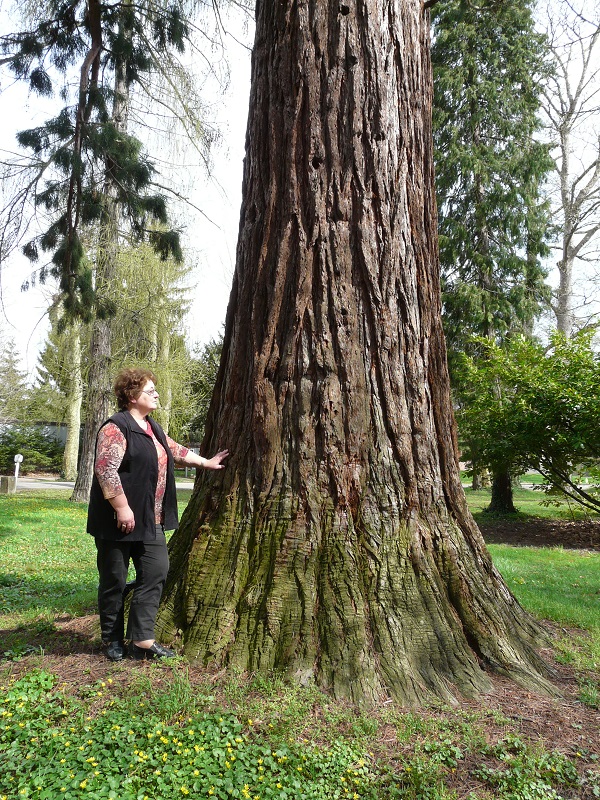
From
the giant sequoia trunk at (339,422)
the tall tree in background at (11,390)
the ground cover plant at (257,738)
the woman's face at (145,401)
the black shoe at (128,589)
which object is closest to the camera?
the ground cover plant at (257,738)

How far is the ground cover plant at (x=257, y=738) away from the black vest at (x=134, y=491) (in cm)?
75

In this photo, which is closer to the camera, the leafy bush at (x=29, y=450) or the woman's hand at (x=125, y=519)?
the woman's hand at (x=125, y=519)

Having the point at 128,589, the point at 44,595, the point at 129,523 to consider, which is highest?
the point at 129,523

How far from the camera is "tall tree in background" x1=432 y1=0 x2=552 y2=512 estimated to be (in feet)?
53.1

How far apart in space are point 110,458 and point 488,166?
Result: 50.8 ft

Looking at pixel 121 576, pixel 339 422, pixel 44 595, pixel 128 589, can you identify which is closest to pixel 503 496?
pixel 44 595

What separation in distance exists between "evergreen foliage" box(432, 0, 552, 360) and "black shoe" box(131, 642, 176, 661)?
14108 millimetres

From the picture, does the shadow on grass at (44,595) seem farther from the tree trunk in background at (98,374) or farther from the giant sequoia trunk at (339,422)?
the tree trunk in background at (98,374)

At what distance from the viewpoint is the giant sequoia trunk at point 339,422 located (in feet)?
11.4

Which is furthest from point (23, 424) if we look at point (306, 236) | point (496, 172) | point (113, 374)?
point (306, 236)

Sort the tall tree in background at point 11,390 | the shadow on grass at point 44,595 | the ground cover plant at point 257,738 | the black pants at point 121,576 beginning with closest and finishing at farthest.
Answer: the ground cover plant at point 257,738
the black pants at point 121,576
the shadow on grass at point 44,595
the tall tree in background at point 11,390

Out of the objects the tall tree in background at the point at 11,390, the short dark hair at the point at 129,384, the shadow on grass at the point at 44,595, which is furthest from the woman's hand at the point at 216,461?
the tall tree in background at the point at 11,390

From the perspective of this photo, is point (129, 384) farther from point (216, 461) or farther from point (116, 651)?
point (116, 651)

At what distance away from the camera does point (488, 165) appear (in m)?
16.3
